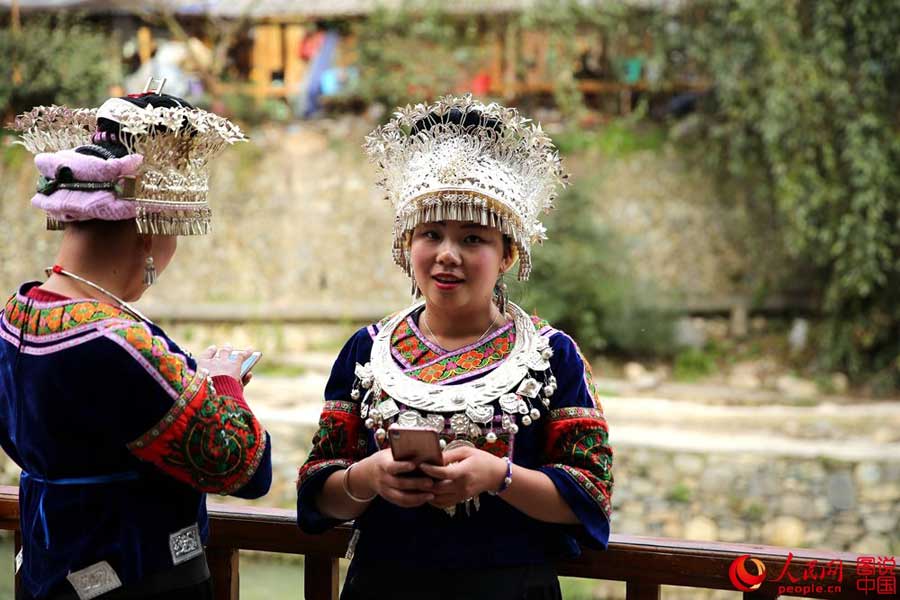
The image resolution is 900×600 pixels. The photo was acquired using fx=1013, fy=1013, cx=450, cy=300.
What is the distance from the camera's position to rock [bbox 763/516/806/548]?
333 inches

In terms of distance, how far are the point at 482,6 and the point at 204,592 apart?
1137cm

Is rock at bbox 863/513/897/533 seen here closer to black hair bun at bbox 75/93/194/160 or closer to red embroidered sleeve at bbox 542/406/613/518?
red embroidered sleeve at bbox 542/406/613/518

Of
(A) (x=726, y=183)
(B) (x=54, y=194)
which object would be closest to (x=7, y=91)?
(A) (x=726, y=183)

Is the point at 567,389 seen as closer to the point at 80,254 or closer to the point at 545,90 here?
the point at 80,254

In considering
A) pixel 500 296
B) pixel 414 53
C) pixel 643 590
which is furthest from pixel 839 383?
pixel 500 296

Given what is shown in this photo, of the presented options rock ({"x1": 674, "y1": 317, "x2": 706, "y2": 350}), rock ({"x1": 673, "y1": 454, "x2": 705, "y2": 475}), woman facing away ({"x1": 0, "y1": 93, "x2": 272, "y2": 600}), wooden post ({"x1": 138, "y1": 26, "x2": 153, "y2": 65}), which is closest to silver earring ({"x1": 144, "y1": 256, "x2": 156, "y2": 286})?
woman facing away ({"x1": 0, "y1": 93, "x2": 272, "y2": 600})

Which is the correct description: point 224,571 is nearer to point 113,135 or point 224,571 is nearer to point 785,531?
point 113,135

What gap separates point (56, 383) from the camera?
1.64 metres

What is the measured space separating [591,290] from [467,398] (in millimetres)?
9299

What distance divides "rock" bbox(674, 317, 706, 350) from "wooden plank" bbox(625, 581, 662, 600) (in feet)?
31.5

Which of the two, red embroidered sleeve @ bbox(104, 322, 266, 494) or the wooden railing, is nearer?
red embroidered sleeve @ bbox(104, 322, 266, 494)

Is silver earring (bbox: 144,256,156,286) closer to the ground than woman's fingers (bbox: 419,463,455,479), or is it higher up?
higher up

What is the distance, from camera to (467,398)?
6.05 ft

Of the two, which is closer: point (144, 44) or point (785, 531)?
point (785, 531)
